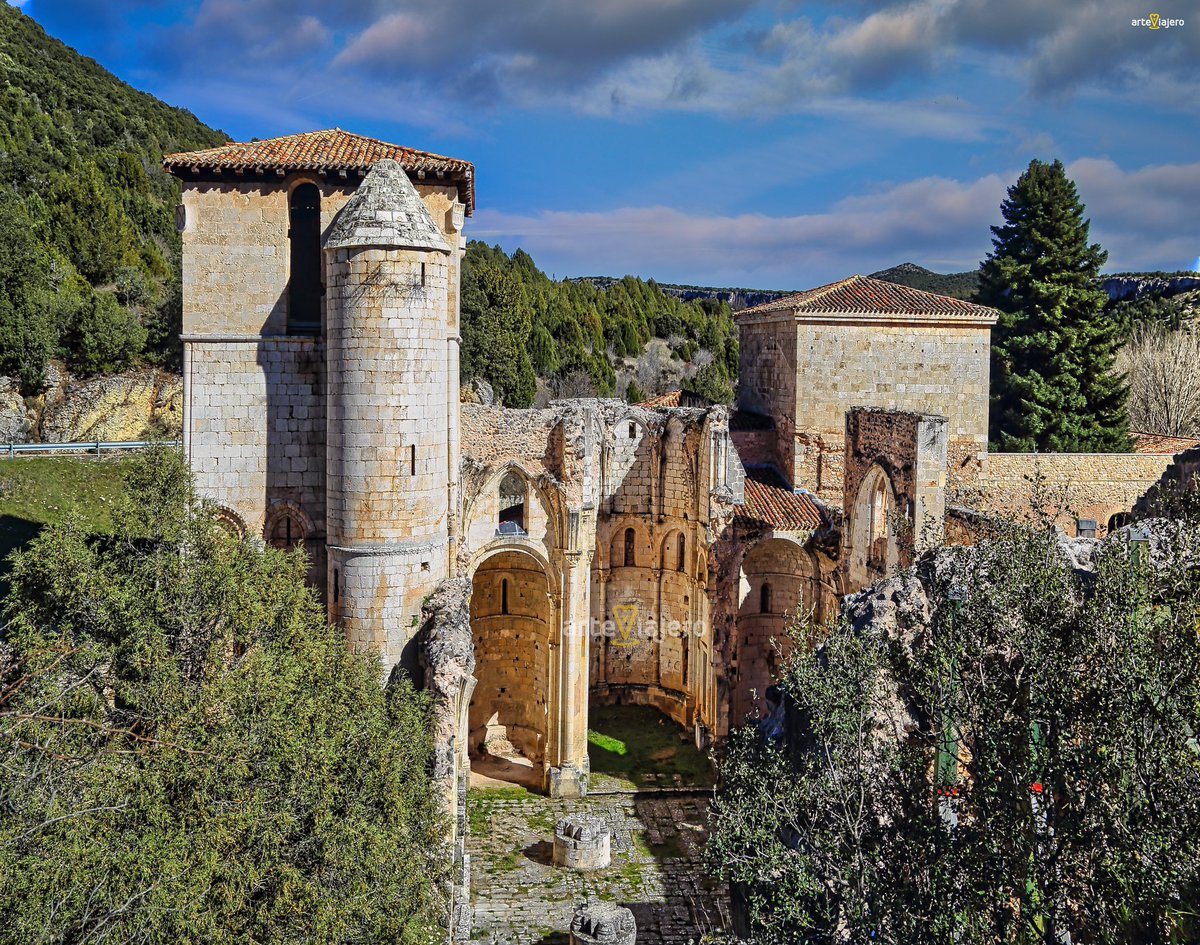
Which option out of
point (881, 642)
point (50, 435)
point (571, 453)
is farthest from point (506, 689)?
point (50, 435)

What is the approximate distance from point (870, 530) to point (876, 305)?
7.78m

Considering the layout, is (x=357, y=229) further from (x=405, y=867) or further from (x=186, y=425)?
(x=405, y=867)

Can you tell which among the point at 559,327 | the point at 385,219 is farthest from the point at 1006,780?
the point at 559,327

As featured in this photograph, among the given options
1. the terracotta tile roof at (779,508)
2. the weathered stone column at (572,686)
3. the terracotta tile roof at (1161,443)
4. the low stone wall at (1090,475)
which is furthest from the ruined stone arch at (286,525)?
the terracotta tile roof at (1161,443)

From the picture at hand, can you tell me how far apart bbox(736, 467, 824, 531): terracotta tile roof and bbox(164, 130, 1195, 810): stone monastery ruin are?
0.38ft

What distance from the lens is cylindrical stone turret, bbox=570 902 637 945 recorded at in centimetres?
1342

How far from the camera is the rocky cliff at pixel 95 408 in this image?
33.4 meters

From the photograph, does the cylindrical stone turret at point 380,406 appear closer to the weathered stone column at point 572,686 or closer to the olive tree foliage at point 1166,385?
the weathered stone column at point 572,686

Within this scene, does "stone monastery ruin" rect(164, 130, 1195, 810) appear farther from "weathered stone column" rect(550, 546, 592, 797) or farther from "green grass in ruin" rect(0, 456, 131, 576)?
"green grass in ruin" rect(0, 456, 131, 576)

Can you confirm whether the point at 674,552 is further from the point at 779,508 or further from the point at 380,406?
the point at 380,406

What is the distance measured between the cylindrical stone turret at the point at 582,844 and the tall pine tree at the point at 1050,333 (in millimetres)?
24989

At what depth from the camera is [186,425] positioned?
16891 mm

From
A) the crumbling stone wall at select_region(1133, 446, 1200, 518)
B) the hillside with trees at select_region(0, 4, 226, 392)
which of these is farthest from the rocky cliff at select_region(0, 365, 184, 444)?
the crumbling stone wall at select_region(1133, 446, 1200, 518)

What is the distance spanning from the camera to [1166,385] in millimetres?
41094
